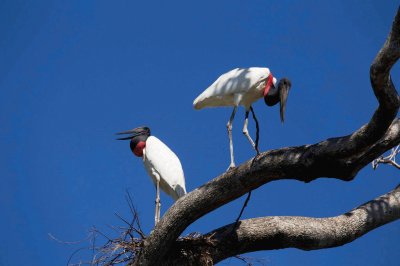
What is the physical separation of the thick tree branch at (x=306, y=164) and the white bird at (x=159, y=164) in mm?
3102

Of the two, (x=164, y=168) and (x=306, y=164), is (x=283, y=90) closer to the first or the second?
(x=306, y=164)

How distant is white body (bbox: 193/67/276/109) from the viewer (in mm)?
6781

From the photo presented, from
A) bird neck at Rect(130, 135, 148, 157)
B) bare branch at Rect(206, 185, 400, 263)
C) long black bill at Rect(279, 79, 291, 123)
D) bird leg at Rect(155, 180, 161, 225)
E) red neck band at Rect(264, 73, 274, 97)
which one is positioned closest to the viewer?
bare branch at Rect(206, 185, 400, 263)

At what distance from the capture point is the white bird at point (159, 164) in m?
8.27

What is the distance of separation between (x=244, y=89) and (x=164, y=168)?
2.06m

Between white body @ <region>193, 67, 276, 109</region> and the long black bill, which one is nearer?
the long black bill

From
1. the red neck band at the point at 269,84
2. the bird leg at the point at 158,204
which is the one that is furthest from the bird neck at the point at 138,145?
the red neck band at the point at 269,84

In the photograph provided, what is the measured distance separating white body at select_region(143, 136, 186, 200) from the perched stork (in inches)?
60.7

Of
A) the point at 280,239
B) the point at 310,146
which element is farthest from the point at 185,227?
the point at 310,146

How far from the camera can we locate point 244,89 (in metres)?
6.76

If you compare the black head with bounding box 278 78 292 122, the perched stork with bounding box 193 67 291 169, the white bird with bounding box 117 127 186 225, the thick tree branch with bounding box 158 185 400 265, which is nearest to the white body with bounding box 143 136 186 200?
the white bird with bounding box 117 127 186 225

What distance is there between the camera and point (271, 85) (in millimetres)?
6863

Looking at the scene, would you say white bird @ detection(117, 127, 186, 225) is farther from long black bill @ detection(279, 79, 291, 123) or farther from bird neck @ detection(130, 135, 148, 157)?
long black bill @ detection(279, 79, 291, 123)

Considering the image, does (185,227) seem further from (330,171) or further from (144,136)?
(144,136)
